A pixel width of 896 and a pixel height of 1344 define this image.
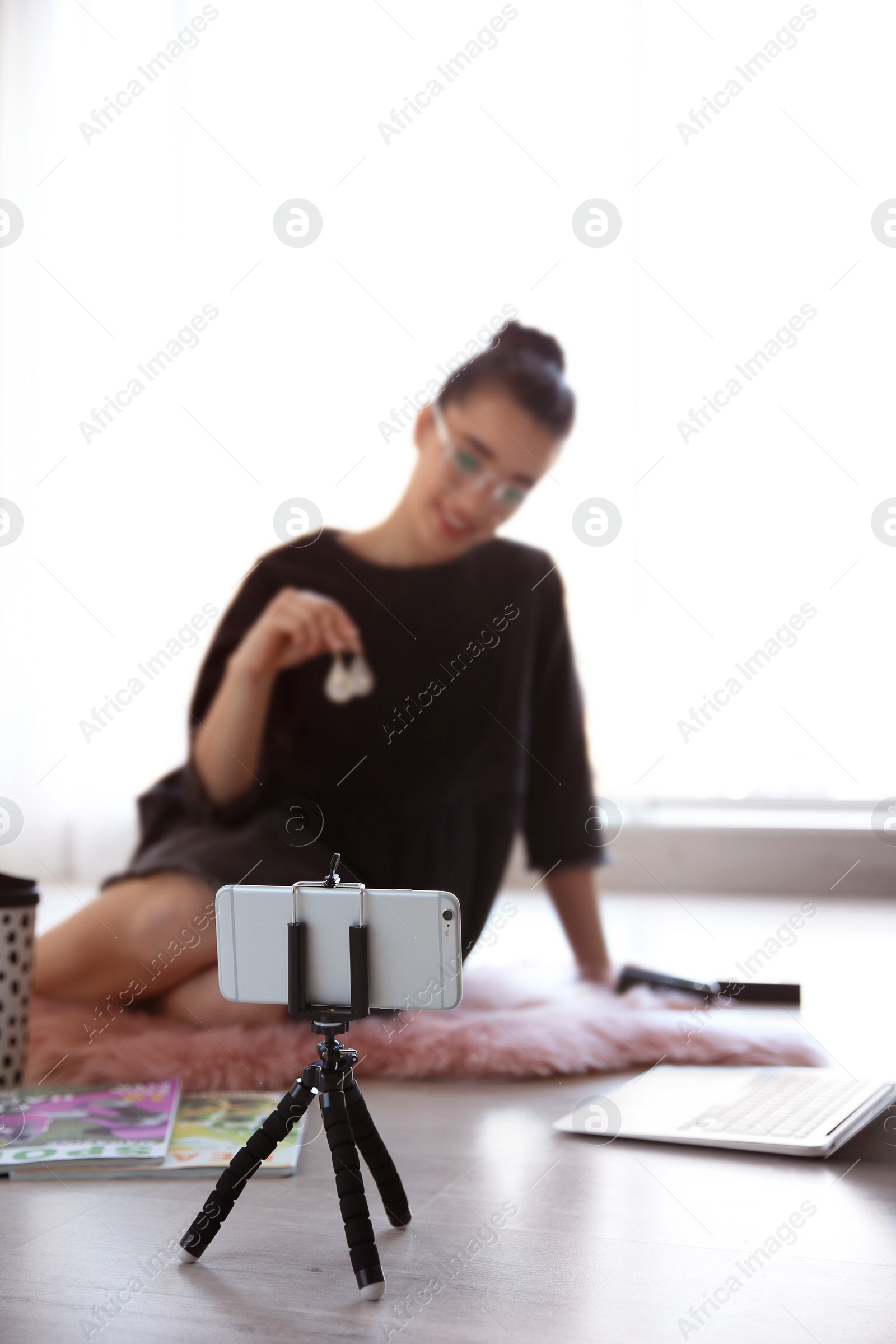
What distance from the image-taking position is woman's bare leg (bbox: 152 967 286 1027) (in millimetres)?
1481

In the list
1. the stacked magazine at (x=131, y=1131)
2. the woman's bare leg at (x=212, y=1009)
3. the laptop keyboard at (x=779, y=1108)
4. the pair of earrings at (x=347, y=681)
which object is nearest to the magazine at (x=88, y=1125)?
the stacked magazine at (x=131, y=1131)

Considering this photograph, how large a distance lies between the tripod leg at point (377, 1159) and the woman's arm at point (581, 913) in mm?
843

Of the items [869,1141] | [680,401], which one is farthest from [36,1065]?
[680,401]

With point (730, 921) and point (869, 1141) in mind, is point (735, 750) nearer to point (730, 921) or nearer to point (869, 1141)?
point (730, 921)

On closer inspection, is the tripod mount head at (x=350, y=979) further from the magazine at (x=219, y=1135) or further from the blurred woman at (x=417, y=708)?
the blurred woman at (x=417, y=708)

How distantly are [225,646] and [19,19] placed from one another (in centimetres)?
151

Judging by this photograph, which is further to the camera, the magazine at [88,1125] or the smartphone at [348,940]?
the magazine at [88,1125]

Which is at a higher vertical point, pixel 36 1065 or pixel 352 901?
pixel 352 901

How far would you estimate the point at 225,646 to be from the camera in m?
1.82

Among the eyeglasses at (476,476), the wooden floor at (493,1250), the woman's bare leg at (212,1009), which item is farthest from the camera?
the eyeglasses at (476,476)

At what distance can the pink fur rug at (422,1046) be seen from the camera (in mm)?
1366

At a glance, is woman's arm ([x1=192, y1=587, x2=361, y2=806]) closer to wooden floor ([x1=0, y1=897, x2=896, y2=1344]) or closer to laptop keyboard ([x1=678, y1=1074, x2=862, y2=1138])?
wooden floor ([x1=0, y1=897, x2=896, y2=1344])

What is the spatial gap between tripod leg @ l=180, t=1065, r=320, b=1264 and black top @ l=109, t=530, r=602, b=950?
771 millimetres

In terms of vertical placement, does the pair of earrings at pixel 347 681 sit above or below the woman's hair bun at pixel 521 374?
below
